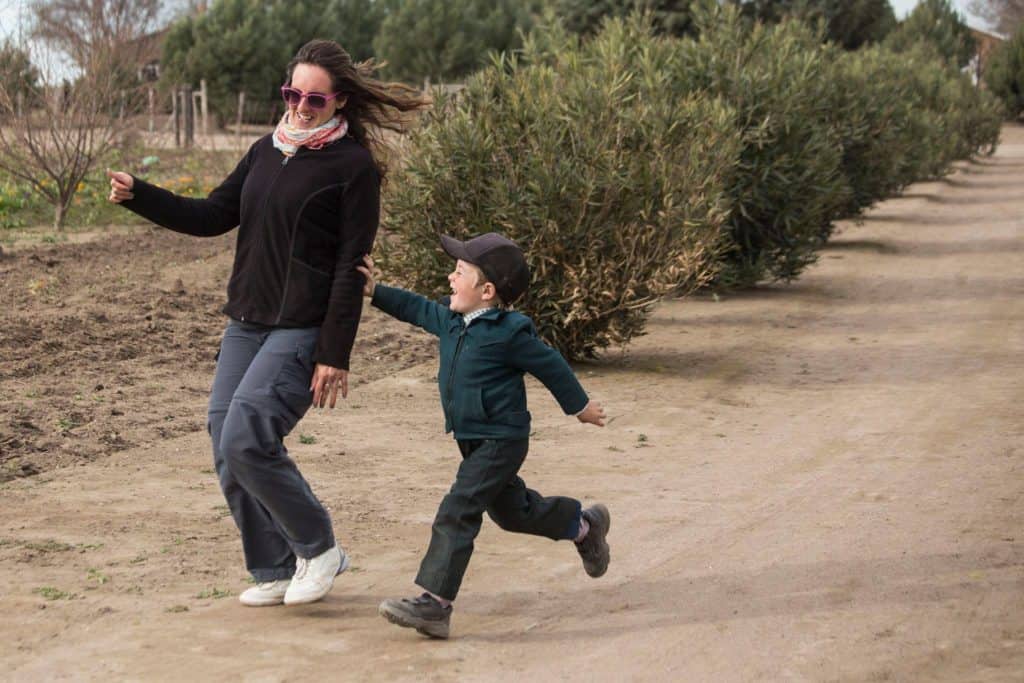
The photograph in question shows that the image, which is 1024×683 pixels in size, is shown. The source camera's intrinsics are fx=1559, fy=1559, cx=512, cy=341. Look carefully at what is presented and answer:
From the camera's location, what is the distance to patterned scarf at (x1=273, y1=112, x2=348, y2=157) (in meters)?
5.03

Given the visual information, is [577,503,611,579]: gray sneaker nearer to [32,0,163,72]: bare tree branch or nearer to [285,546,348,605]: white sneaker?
[285,546,348,605]: white sneaker

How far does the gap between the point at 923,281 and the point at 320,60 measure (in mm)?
→ 13104

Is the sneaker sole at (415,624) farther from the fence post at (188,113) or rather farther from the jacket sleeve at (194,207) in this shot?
the fence post at (188,113)

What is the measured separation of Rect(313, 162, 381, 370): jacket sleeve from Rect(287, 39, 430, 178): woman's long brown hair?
7.5 inches

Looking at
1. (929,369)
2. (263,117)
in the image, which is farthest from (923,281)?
(263,117)

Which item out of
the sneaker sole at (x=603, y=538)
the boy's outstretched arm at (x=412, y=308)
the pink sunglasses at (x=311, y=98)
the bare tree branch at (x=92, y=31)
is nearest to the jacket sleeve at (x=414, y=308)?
the boy's outstretched arm at (x=412, y=308)

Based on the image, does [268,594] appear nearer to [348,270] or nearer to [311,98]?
[348,270]

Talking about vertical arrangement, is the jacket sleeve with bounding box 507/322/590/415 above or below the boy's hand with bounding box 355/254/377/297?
below

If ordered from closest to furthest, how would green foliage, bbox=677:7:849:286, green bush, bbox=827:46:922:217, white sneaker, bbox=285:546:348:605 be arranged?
white sneaker, bbox=285:546:348:605 → green foliage, bbox=677:7:849:286 → green bush, bbox=827:46:922:217

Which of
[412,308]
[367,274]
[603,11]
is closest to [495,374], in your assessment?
[412,308]

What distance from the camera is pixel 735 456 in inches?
326

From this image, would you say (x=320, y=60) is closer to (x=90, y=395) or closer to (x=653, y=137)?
(x=90, y=395)

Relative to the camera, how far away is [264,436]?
16.1 ft

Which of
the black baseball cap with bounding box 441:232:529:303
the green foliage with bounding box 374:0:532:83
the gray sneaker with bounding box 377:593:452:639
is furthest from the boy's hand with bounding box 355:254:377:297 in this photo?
the green foliage with bounding box 374:0:532:83
